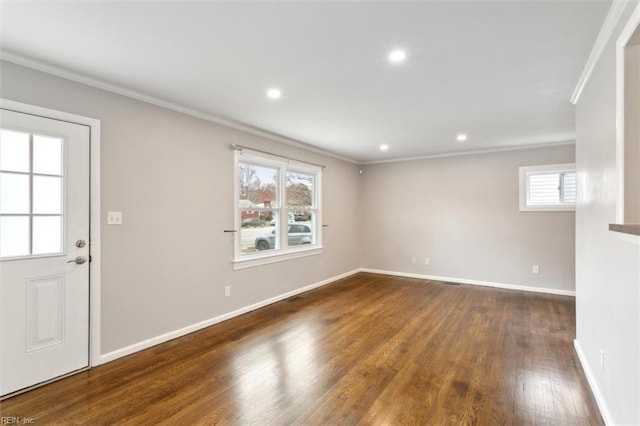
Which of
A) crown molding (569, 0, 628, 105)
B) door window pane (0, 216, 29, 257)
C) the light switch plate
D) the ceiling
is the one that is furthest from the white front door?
crown molding (569, 0, 628, 105)

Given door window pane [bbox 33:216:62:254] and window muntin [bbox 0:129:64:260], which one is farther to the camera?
door window pane [bbox 33:216:62:254]

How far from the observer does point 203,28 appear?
189 centimetres

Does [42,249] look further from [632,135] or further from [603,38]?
[603,38]

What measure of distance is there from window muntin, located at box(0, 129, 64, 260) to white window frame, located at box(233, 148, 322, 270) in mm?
1787

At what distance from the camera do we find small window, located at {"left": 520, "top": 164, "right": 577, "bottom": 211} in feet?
15.9

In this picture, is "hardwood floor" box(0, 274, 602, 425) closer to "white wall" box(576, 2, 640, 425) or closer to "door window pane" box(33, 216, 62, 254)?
"white wall" box(576, 2, 640, 425)

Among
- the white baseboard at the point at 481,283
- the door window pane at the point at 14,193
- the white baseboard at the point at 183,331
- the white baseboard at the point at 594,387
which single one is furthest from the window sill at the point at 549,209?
the door window pane at the point at 14,193

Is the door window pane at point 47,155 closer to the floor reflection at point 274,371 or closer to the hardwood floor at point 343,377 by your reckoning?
the hardwood floor at point 343,377

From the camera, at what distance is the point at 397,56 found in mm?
2207

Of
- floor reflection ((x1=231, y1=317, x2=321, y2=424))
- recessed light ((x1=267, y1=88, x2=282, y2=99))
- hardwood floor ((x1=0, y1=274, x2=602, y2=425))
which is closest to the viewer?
hardwood floor ((x1=0, y1=274, x2=602, y2=425))

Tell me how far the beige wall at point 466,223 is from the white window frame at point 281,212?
5.32 feet

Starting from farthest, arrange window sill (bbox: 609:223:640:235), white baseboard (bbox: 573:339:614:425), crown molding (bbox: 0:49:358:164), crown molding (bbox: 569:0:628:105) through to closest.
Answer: crown molding (bbox: 0:49:358:164) → white baseboard (bbox: 573:339:614:425) → crown molding (bbox: 569:0:628:105) → window sill (bbox: 609:223:640:235)

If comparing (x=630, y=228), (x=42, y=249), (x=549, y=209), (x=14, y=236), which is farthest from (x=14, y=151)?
(x=549, y=209)

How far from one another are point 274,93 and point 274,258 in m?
2.40
